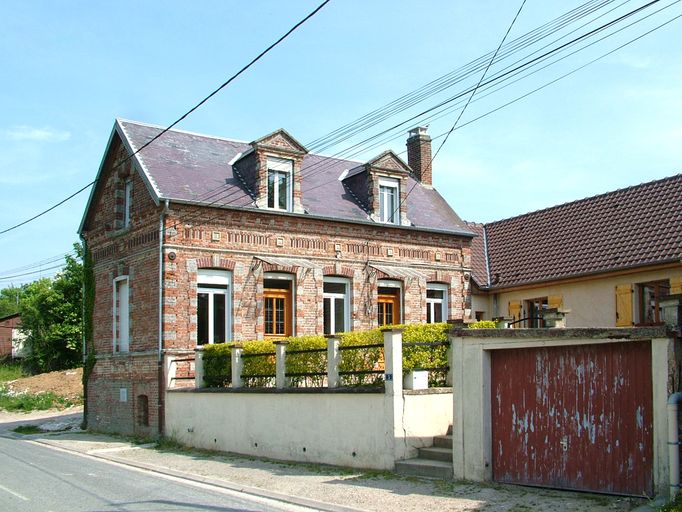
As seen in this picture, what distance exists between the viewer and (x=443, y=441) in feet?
45.5

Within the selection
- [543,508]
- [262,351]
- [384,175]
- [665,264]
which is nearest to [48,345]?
[384,175]

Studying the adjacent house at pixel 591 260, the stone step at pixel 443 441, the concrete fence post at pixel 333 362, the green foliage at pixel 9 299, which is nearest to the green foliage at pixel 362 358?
the concrete fence post at pixel 333 362

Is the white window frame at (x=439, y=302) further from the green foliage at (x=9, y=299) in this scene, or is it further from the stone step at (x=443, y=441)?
the green foliage at (x=9, y=299)

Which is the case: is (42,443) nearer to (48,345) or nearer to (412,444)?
(412,444)

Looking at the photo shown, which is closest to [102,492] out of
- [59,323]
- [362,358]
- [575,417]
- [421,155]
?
[362,358]

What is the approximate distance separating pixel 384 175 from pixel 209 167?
5729 mm

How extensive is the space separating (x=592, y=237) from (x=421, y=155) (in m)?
7.41

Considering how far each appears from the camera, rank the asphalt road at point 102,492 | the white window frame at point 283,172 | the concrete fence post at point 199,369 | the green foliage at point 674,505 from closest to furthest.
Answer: the green foliage at point 674,505
the asphalt road at point 102,492
the concrete fence post at point 199,369
the white window frame at point 283,172

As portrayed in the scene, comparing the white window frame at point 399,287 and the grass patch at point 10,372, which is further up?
the white window frame at point 399,287

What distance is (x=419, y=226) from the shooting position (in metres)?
25.8

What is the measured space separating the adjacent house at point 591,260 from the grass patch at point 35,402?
18558 mm

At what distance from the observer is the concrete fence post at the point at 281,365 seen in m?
16.7

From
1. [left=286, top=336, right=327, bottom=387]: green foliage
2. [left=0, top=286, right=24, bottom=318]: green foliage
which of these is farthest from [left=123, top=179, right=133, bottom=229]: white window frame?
[left=0, top=286, right=24, bottom=318]: green foliage

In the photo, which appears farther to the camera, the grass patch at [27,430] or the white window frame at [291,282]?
the grass patch at [27,430]
